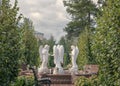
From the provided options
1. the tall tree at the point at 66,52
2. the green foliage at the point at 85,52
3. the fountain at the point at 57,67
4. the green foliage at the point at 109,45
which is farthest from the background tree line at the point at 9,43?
the tall tree at the point at 66,52

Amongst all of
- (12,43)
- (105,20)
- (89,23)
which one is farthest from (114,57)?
(89,23)

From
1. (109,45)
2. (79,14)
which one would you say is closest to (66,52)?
(79,14)

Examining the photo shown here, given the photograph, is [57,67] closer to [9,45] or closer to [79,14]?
[9,45]

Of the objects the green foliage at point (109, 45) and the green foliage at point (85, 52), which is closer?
the green foliage at point (109, 45)

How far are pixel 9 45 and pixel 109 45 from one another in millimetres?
2470

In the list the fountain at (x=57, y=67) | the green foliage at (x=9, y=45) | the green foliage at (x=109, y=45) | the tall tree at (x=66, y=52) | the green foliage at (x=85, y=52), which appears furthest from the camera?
the tall tree at (x=66, y=52)

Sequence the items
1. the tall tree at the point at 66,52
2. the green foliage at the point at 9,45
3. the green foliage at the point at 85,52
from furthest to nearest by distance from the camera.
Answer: the tall tree at the point at 66,52 → the green foliage at the point at 85,52 → the green foliage at the point at 9,45

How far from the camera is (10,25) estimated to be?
984 cm

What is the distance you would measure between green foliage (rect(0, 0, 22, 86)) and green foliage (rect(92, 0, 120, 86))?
2084 millimetres

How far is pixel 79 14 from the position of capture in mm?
53281

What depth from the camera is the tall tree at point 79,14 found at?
51969 millimetres

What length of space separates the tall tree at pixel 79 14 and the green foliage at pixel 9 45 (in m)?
41.3

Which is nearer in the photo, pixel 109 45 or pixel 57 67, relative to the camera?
pixel 109 45

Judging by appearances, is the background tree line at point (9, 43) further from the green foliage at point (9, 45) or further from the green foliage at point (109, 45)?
the green foliage at point (109, 45)
